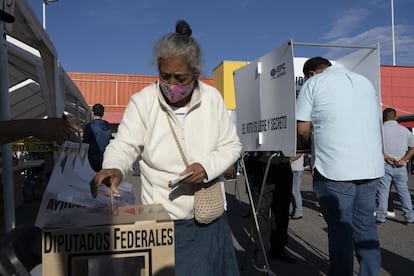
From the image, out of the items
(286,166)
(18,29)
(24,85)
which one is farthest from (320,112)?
(24,85)

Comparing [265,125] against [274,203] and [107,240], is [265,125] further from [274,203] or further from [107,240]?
[107,240]

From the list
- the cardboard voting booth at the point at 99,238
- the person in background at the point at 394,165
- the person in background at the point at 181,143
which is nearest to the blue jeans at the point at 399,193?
the person in background at the point at 394,165

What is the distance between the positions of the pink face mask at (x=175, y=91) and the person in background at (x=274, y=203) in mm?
2627

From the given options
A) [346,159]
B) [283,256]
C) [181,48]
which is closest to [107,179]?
[181,48]

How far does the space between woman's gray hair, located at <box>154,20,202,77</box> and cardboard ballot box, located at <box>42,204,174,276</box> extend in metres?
0.78

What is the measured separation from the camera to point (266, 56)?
12.8 feet

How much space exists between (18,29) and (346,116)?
3123mm

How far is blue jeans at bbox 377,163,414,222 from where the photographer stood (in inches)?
248

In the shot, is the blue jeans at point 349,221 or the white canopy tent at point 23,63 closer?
the blue jeans at point 349,221

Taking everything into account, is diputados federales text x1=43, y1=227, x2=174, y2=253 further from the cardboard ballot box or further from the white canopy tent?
the white canopy tent

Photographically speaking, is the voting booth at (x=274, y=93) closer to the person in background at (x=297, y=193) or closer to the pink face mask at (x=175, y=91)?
the pink face mask at (x=175, y=91)

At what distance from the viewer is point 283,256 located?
4.49 metres

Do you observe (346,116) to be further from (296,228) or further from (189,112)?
(296,228)

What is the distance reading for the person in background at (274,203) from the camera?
4488 mm
